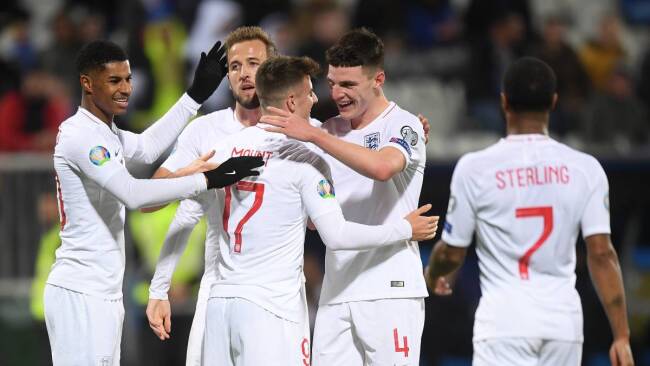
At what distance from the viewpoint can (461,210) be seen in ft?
22.5

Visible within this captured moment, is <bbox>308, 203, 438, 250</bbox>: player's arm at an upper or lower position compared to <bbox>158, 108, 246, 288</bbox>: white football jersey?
lower

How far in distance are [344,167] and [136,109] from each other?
693cm

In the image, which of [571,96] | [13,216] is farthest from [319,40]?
[13,216]

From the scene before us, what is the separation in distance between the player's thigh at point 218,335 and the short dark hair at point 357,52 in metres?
1.55

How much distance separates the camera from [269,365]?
6566mm

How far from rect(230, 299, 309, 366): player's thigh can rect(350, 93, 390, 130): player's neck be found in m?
1.32

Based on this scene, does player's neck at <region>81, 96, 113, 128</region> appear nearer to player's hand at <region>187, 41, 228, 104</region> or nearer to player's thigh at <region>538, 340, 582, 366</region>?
player's hand at <region>187, 41, 228, 104</region>

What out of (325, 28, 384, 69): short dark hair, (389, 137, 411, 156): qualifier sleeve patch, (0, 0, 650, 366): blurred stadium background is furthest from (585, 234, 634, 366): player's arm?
(0, 0, 650, 366): blurred stadium background

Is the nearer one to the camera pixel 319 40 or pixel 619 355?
pixel 619 355

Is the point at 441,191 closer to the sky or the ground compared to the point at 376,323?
closer to the sky

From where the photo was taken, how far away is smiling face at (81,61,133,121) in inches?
275

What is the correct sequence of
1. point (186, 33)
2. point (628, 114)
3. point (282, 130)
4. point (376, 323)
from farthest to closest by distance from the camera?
point (186, 33) → point (628, 114) → point (376, 323) → point (282, 130)

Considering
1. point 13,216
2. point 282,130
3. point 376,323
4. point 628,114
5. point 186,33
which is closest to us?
point 282,130

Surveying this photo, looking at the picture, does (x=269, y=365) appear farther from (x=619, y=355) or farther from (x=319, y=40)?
(x=319, y=40)
